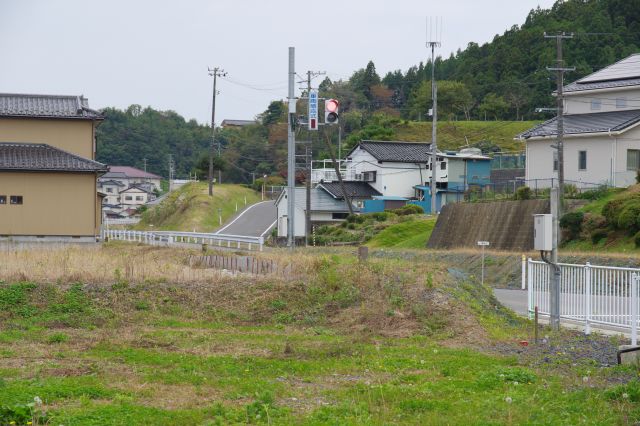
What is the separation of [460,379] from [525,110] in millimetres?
85309

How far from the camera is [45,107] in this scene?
132 feet

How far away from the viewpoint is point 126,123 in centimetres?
11162

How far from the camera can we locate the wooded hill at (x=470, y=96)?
276ft

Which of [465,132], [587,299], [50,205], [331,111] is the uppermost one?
[465,132]

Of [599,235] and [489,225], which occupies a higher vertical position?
[489,225]

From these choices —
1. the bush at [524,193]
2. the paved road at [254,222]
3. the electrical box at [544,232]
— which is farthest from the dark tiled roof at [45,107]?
the electrical box at [544,232]

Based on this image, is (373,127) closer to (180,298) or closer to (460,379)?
(180,298)

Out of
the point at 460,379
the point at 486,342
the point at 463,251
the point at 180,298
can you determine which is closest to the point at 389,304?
the point at 486,342

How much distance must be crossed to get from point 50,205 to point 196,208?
32.8 metres

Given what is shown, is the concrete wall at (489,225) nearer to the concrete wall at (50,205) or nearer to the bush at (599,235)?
the bush at (599,235)

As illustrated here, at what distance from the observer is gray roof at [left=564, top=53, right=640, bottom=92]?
49.2m

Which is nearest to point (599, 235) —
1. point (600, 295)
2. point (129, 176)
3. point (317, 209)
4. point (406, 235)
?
point (406, 235)

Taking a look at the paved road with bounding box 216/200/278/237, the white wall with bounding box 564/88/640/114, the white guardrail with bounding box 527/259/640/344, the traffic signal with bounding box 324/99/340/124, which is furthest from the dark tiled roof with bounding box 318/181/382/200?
the white guardrail with bounding box 527/259/640/344

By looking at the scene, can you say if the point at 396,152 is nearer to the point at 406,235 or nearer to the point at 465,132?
the point at 406,235
